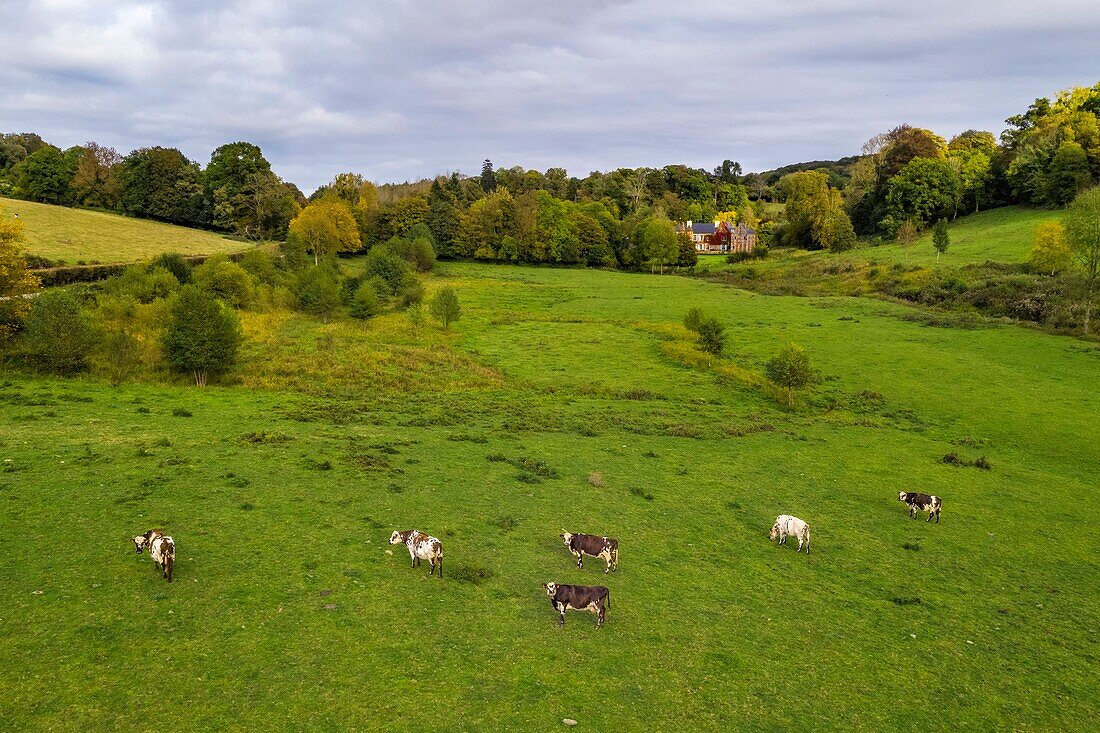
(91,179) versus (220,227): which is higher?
(91,179)

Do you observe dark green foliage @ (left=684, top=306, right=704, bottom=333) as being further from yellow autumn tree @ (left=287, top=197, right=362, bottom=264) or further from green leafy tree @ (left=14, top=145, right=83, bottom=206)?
green leafy tree @ (left=14, top=145, right=83, bottom=206)

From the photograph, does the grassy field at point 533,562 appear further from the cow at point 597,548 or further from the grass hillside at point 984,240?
the grass hillside at point 984,240

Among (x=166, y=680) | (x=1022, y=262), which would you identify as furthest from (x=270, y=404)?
(x=1022, y=262)

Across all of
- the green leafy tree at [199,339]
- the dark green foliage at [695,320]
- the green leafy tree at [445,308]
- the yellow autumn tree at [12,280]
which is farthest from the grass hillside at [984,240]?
the yellow autumn tree at [12,280]

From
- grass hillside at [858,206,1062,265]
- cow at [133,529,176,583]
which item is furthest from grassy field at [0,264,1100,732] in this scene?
grass hillside at [858,206,1062,265]

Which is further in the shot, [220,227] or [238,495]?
[220,227]

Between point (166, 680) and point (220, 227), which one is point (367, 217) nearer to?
point (220, 227)

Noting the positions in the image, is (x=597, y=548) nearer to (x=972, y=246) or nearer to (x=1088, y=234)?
(x=1088, y=234)

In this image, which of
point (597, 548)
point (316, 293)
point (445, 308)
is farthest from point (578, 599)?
point (316, 293)
